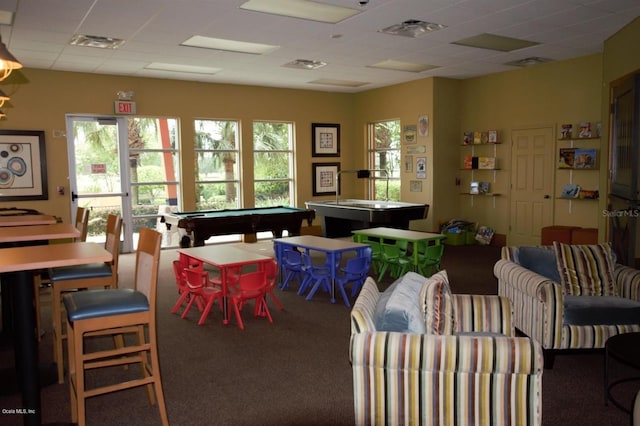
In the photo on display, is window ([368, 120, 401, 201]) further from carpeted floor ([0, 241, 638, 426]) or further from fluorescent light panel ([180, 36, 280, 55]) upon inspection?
carpeted floor ([0, 241, 638, 426])

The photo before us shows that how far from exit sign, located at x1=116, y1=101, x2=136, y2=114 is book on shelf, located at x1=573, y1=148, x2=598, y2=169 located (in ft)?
23.5

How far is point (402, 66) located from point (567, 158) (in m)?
2.97

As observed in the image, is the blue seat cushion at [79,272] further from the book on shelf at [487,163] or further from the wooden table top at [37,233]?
the book on shelf at [487,163]

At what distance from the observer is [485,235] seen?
932 centimetres

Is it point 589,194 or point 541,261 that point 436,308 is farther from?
point 589,194

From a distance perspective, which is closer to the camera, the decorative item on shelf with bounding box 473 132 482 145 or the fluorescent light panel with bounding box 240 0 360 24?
the fluorescent light panel with bounding box 240 0 360 24

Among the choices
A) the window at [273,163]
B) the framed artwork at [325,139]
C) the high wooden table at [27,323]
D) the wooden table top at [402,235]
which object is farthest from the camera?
the framed artwork at [325,139]

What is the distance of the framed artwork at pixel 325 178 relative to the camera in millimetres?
11016

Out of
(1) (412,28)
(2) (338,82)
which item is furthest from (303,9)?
(2) (338,82)

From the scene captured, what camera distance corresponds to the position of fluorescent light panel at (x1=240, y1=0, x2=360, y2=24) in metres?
5.23

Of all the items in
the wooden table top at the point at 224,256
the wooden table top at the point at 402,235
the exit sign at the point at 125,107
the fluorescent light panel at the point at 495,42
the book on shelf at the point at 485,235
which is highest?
the fluorescent light panel at the point at 495,42

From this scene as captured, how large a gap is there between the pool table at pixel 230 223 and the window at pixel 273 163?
2.32 meters

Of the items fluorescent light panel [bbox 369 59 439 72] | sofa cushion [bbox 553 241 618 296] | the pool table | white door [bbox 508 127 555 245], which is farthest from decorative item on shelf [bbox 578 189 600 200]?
the pool table

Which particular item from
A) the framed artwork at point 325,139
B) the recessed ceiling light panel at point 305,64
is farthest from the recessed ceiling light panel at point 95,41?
the framed artwork at point 325,139
